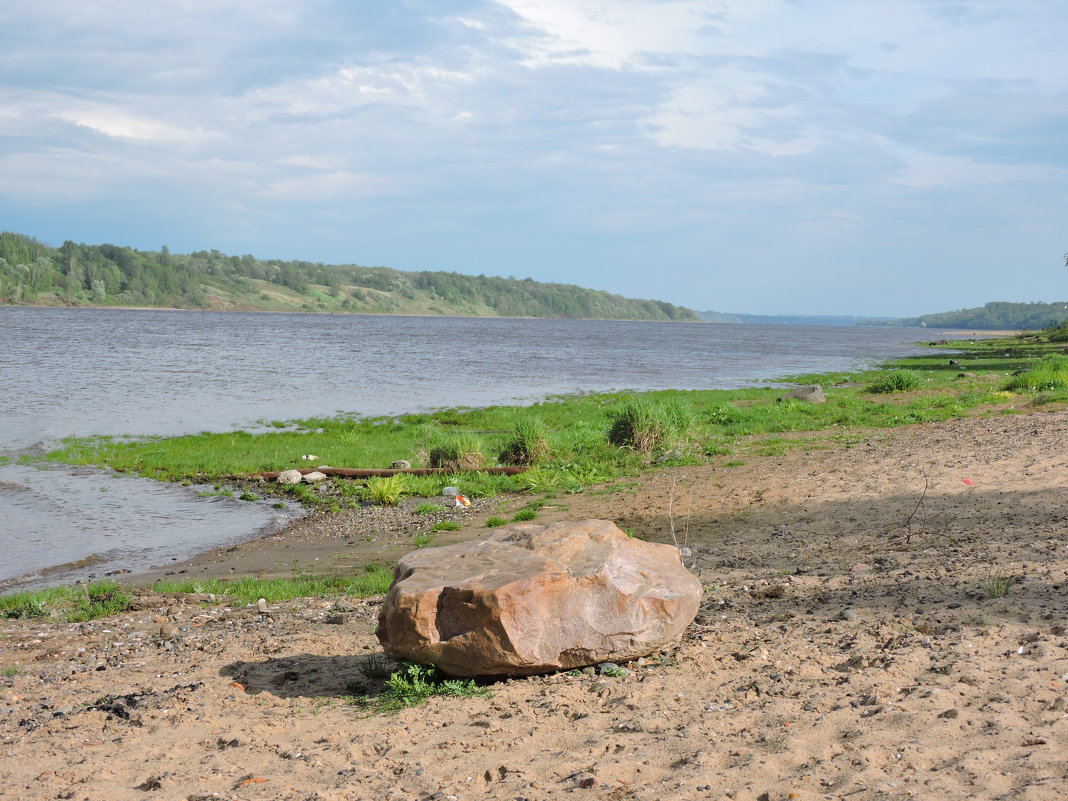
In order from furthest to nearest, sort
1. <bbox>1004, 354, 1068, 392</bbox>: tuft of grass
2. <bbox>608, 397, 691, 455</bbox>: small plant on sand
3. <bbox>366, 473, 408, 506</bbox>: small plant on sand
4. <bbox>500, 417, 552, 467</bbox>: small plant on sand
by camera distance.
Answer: <bbox>1004, 354, 1068, 392</bbox>: tuft of grass, <bbox>608, 397, 691, 455</bbox>: small plant on sand, <bbox>500, 417, 552, 467</bbox>: small plant on sand, <bbox>366, 473, 408, 506</bbox>: small plant on sand

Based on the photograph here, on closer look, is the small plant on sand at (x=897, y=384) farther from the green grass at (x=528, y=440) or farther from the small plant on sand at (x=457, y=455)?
the small plant on sand at (x=457, y=455)

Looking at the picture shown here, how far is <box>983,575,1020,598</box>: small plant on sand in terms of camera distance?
7.13 metres

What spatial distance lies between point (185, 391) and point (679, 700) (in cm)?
3376

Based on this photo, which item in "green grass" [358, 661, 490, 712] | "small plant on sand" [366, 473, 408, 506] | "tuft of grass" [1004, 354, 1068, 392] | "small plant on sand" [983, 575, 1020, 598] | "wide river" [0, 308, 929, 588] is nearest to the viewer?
"green grass" [358, 661, 490, 712]

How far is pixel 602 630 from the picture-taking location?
241 inches

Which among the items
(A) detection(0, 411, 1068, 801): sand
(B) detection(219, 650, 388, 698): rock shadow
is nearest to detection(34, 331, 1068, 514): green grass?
(A) detection(0, 411, 1068, 801): sand

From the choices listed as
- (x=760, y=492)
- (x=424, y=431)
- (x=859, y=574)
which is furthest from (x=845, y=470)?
(x=424, y=431)

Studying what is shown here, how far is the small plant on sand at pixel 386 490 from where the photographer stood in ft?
51.0

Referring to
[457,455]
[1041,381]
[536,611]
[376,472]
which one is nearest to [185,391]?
[376,472]

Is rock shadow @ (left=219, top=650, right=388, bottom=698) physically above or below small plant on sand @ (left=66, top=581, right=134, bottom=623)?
above

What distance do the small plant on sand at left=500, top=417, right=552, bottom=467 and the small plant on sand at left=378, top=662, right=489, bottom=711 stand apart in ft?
38.0

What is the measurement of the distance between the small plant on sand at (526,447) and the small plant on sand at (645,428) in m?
1.73

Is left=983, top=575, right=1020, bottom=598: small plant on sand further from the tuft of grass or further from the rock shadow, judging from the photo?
the tuft of grass

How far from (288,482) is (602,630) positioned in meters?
12.7
